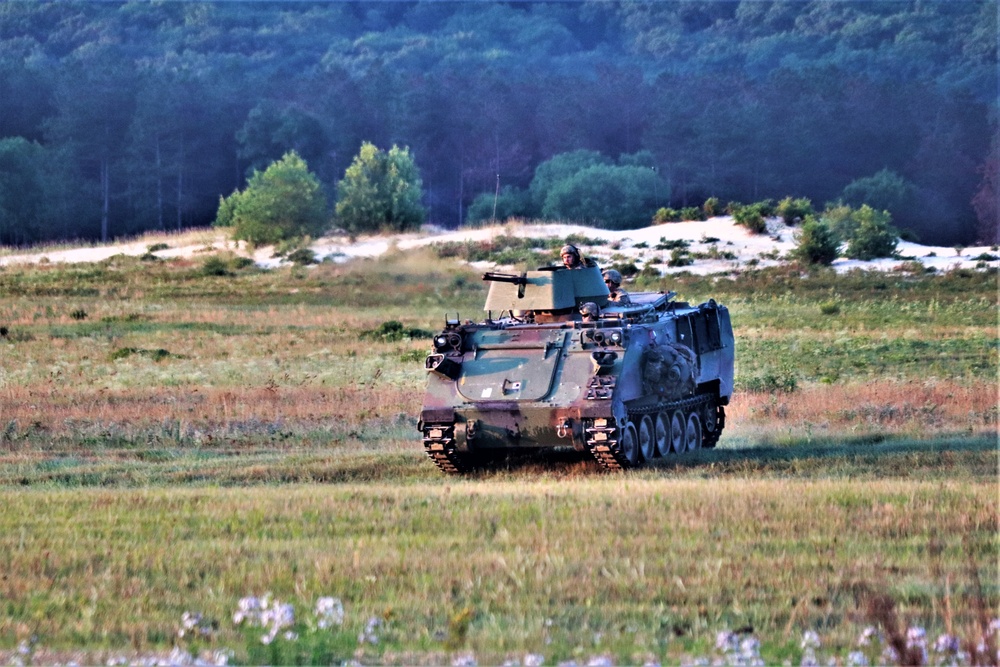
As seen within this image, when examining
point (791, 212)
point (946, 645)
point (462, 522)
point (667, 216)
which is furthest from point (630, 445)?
point (667, 216)

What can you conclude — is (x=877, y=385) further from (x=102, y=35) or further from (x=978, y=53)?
(x=102, y=35)

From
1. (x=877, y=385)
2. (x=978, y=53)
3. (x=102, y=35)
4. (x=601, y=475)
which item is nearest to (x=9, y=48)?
(x=102, y=35)

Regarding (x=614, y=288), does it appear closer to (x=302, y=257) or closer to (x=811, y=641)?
(x=811, y=641)

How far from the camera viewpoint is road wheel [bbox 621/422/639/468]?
17367mm

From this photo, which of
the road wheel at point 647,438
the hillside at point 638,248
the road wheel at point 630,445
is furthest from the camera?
the hillside at point 638,248

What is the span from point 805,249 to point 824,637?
42.4 metres

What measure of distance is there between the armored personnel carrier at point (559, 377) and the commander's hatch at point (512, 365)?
1 centimetres

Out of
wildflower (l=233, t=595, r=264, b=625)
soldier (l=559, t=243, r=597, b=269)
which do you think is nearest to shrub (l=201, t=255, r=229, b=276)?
Result: soldier (l=559, t=243, r=597, b=269)

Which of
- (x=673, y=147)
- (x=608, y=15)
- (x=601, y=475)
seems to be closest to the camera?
(x=601, y=475)

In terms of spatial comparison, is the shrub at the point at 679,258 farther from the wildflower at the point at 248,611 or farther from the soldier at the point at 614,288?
the wildflower at the point at 248,611

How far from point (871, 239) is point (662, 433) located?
3458 centimetres

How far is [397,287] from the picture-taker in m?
41.8

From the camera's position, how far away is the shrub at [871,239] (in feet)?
169

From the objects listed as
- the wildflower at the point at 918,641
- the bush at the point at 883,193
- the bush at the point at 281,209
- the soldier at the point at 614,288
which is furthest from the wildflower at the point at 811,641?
the bush at the point at 883,193
